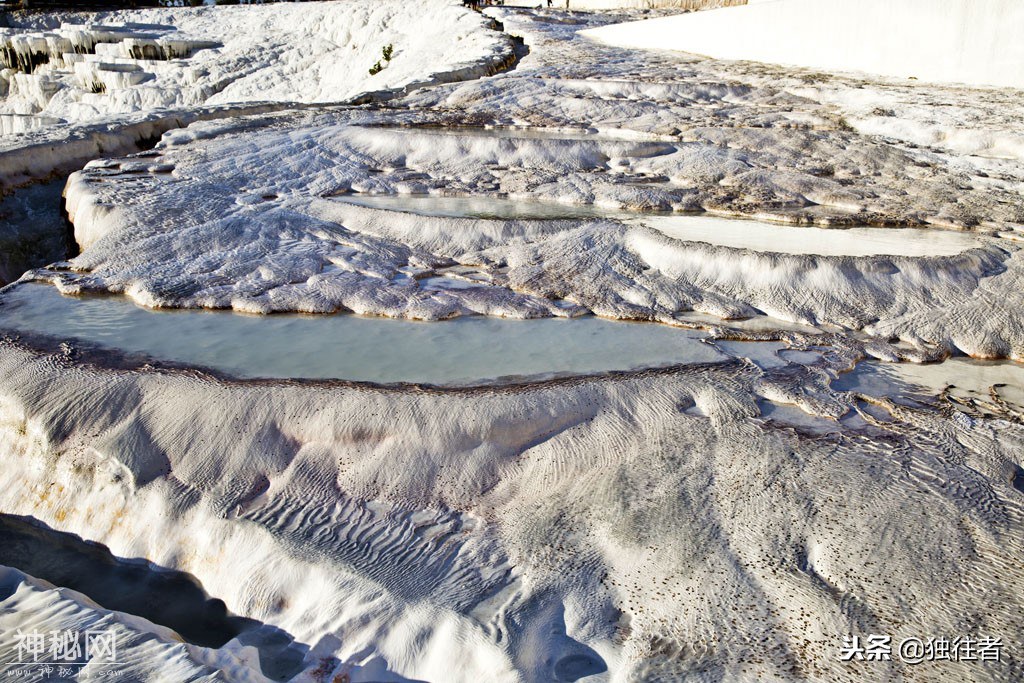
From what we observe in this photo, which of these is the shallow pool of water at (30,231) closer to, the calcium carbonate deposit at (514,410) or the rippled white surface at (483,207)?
the calcium carbonate deposit at (514,410)

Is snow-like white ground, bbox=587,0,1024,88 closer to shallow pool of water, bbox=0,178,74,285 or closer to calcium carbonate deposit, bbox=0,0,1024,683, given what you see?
calcium carbonate deposit, bbox=0,0,1024,683

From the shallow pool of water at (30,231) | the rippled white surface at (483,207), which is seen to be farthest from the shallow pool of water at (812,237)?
the shallow pool of water at (30,231)

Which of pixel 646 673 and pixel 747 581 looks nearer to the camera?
pixel 646 673

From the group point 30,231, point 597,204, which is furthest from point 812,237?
point 30,231

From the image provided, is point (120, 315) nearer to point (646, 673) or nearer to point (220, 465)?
point (220, 465)

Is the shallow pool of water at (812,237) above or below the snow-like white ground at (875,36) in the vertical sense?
below

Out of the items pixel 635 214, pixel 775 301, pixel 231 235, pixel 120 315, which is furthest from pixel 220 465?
pixel 635 214
